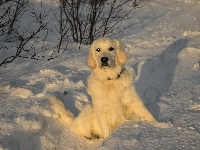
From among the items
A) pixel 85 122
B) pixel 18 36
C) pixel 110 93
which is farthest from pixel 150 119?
pixel 18 36

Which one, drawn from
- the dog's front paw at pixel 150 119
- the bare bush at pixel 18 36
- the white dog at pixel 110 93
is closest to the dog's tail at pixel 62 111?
the white dog at pixel 110 93

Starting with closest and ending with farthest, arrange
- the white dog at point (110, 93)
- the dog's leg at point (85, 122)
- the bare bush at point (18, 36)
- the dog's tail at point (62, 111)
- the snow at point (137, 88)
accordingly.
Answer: the snow at point (137, 88) < the white dog at point (110, 93) < the dog's leg at point (85, 122) < the dog's tail at point (62, 111) < the bare bush at point (18, 36)

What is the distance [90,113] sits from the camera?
3.31 meters

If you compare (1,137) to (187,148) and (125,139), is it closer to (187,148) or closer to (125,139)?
(125,139)

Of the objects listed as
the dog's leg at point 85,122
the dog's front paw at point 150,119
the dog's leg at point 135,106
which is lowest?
the dog's leg at point 85,122

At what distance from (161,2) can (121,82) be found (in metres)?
5.94

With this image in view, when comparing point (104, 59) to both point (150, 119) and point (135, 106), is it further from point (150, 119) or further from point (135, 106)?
point (150, 119)

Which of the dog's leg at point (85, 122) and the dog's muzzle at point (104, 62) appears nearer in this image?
the dog's muzzle at point (104, 62)

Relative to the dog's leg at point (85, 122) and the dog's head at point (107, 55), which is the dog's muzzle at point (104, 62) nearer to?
the dog's head at point (107, 55)

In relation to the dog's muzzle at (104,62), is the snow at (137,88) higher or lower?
lower

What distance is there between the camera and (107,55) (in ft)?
10.4

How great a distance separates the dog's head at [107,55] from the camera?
3.14 meters

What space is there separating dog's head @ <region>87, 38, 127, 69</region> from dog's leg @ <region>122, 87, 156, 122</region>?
0.34 metres

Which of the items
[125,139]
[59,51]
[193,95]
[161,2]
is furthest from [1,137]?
[161,2]
